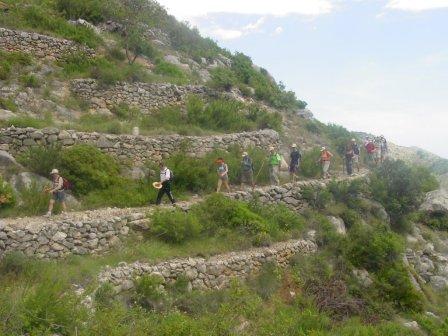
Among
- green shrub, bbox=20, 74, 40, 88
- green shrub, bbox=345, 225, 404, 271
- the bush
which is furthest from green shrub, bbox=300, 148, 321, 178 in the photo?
green shrub, bbox=20, 74, 40, 88

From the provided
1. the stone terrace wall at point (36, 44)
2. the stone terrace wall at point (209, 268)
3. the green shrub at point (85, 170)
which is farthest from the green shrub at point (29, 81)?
the stone terrace wall at point (209, 268)

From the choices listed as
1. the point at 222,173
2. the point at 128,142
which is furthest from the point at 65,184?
the point at 222,173

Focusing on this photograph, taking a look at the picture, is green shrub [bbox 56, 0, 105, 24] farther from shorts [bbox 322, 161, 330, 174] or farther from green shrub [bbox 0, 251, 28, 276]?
green shrub [bbox 0, 251, 28, 276]

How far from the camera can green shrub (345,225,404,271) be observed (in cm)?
1594

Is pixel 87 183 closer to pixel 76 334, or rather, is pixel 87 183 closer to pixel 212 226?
pixel 212 226

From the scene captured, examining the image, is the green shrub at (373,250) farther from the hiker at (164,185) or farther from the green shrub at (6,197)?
the green shrub at (6,197)

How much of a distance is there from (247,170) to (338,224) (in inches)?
142

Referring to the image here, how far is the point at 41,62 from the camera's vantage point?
70.7 feet

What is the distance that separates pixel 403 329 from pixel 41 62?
17.1 m

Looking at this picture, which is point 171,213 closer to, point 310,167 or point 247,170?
point 247,170

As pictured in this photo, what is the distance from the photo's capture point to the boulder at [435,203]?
21750 mm

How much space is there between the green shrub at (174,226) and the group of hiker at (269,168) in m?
1.33

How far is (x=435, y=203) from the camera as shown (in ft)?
71.8

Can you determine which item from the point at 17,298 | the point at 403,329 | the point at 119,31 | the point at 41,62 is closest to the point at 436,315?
the point at 403,329
